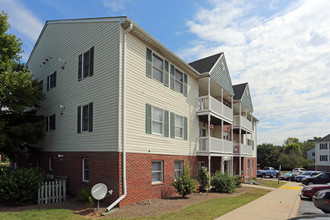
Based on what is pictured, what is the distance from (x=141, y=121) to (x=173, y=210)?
441 cm

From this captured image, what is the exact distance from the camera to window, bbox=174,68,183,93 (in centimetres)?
1547

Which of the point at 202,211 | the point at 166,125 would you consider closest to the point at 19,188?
the point at 166,125

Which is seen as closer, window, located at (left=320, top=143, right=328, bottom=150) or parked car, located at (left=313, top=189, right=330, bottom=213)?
parked car, located at (left=313, top=189, right=330, bottom=213)

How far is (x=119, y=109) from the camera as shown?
1095 centimetres

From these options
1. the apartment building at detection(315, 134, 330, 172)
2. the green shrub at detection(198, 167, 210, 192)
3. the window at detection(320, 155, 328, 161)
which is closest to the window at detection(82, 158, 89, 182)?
the green shrub at detection(198, 167, 210, 192)

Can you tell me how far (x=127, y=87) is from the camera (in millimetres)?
11453

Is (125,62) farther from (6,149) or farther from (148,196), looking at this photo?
(6,149)

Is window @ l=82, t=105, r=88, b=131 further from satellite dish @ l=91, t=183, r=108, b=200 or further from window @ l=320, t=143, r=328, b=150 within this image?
window @ l=320, t=143, r=328, b=150

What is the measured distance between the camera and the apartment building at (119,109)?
1124 cm

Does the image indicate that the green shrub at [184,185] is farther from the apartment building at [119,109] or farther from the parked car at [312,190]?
the parked car at [312,190]

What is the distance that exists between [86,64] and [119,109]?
430 cm

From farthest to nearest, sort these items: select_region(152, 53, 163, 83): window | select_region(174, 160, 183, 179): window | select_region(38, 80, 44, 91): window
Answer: select_region(38, 80, 44, 91): window < select_region(174, 160, 183, 179): window < select_region(152, 53, 163, 83): window

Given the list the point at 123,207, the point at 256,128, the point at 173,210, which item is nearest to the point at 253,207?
the point at 173,210

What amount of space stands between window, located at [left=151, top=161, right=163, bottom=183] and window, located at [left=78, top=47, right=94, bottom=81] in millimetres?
5919
